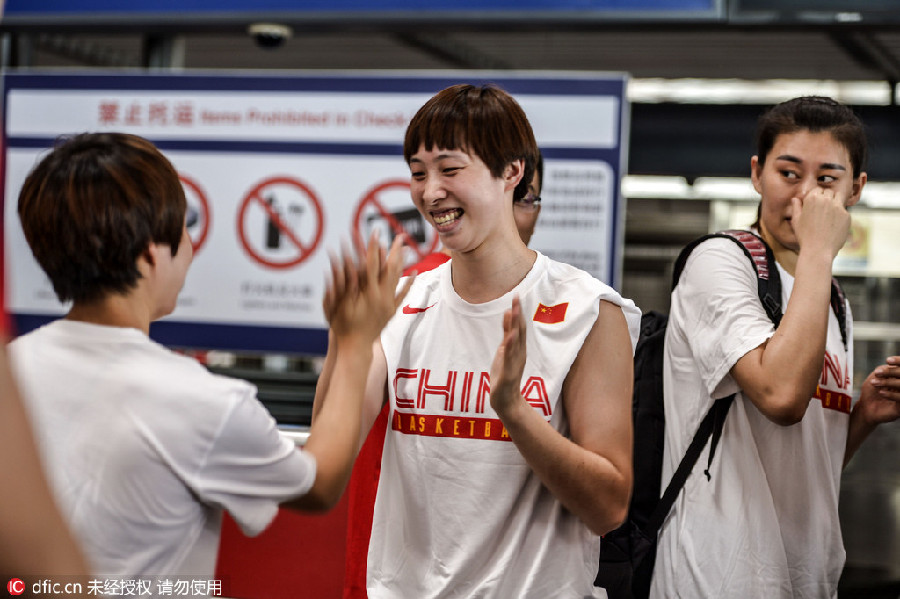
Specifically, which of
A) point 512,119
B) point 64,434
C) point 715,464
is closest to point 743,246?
point 715,464

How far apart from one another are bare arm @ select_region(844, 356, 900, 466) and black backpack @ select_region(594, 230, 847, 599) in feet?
0.38

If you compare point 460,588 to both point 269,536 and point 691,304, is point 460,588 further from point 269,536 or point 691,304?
point 269,536

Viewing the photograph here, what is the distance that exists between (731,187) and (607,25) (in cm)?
831

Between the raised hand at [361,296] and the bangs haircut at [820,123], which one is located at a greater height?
the bangs haircut at [820,123]

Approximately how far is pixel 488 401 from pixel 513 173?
1.44 feet

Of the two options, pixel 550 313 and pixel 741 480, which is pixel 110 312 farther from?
pixel 741 480

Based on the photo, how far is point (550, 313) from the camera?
68.9 inches

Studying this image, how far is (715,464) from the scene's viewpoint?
2.00m

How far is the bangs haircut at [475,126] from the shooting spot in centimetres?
175

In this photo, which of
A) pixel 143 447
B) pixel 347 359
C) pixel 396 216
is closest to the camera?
pixel 143 447

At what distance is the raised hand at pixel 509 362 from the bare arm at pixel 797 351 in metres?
0.63

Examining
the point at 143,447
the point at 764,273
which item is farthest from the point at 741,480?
the point at 143,447

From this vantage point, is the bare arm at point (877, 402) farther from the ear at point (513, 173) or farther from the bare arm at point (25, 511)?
the bare arm at point (25, 511)

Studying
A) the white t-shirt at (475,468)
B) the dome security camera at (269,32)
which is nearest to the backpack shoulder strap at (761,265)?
the white t-shirt at (475,468)
